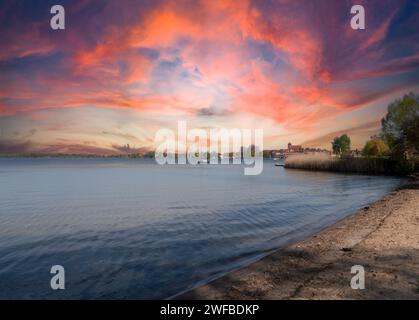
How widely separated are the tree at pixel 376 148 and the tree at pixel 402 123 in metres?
6.99

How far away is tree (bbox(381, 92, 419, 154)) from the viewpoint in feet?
149

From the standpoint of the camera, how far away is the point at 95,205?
26750 millimetres

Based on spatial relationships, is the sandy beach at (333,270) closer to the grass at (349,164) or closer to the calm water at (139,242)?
the calm water at (139,242)

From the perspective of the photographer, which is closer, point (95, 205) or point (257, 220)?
point (257, 220)

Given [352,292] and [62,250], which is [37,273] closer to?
[62,250]

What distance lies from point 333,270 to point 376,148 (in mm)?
93748

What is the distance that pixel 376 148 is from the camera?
87938mm

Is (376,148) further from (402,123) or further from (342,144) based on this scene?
(342,144)

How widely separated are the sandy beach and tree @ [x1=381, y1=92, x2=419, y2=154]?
1569 inches

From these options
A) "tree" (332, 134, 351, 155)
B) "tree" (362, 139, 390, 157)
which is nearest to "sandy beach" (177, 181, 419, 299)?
"tree" (362, 139, 390, 157)

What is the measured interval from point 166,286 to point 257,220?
1135 centimetres

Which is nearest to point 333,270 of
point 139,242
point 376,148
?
point 139,242

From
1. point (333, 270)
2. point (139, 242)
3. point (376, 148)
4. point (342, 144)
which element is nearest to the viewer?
point (333, 270)

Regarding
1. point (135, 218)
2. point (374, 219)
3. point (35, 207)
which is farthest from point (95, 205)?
point (374, 219)
